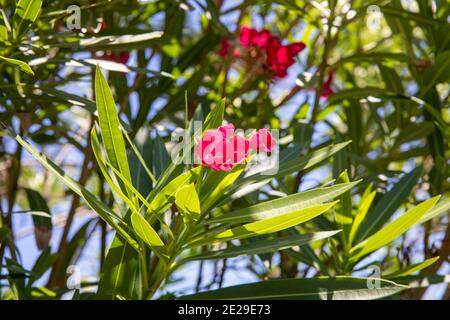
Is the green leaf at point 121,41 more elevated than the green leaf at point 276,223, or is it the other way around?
the green leaf at point 121,41

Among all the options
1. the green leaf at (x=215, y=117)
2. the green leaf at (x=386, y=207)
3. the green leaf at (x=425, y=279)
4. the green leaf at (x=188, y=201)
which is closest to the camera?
the green leaf at (x=188, y=201)

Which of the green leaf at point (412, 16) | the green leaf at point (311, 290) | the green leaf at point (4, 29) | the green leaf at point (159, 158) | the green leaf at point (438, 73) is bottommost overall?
the green leaf at point (311, 290)

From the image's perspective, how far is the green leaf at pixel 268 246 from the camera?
114cm

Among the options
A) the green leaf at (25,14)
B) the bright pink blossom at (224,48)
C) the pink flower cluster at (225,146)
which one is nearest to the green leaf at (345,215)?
the pink flower cluster at (225,146)

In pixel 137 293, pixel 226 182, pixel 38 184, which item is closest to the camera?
pixel 226 182

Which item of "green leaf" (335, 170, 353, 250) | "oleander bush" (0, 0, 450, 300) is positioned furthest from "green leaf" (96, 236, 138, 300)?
"green leaf" (335, 170, 353, 250)

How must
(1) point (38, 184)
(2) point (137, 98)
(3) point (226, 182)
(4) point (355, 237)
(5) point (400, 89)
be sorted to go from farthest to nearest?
(1) point (38, 184) → (2) point (137, 98) → (5) point (400, 89) → (4) point (355, 237) → (3) point (226, 182)

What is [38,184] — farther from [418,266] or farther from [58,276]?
[418,266]

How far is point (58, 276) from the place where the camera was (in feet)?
6.20

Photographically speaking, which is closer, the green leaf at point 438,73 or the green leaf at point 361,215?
the green leaf at point 361,215

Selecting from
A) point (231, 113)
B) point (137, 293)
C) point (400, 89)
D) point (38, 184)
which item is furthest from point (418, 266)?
point (38, 184)

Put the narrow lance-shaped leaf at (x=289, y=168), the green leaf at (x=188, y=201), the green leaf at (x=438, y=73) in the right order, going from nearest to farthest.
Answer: the green leaf at (x=188, y=201) → the narrow lance-shaped leaf at (x=289, y=168) → the green leaf at (x=438, y=73)

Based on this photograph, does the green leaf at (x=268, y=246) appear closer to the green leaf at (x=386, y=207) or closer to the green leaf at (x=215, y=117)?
the green leaf at (x=215, y=117)

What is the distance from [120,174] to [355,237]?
A: 558 millimetres
